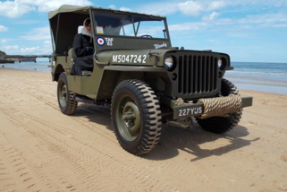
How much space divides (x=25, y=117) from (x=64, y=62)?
1.48 meters

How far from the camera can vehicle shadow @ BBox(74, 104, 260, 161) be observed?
12.7ft

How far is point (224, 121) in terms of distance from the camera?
15.1 feet

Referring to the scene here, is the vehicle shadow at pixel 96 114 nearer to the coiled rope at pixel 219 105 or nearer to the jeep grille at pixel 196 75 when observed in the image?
the jeep grille at pixel 196 75

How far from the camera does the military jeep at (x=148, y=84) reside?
11.4ft

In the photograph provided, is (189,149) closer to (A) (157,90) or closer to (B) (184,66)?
(A) (157,90)

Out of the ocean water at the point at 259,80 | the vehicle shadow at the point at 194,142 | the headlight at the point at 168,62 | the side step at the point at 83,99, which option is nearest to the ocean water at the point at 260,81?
the ocean water at the point at 259,80

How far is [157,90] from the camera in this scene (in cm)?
396

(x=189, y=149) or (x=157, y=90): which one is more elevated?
(x=157, y=90)

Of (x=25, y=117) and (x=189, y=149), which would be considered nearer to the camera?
(x=189, y=149)

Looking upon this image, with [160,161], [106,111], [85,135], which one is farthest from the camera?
[106,111]

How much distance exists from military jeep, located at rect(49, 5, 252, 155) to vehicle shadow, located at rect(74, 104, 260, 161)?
8.4 inches

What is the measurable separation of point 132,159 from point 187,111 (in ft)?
3.24

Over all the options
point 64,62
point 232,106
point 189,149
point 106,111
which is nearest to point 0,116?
point 64,62

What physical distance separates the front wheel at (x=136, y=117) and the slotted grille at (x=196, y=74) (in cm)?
54
